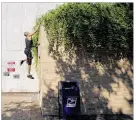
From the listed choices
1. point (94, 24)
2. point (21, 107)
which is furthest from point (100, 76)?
point (21, 107)

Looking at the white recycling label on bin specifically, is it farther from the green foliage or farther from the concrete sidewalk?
the green foliage

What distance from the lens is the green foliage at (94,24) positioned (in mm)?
8953

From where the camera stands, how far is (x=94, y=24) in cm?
891

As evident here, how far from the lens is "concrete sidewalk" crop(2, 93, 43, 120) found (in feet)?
31.6

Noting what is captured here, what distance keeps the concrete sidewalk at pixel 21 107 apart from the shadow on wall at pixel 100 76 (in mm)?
1343

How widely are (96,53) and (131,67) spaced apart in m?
0.99

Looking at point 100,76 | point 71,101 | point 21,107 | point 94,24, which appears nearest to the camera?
point 71,101

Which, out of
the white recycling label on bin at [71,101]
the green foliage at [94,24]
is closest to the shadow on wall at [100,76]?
the green foliage at [94,24]

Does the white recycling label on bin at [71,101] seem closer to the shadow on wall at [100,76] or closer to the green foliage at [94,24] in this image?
the shadow on wall at [100,76]

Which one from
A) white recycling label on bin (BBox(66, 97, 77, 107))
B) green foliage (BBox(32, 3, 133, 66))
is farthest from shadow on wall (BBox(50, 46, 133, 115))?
white recycling label on bin (BBox(66, 97, 77, 107))

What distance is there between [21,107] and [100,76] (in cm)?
275

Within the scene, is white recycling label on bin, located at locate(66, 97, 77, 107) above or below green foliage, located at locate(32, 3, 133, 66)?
below

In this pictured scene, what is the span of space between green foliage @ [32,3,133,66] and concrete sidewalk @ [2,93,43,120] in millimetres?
2058

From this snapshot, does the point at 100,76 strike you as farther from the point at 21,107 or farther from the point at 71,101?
the point at 21,107
